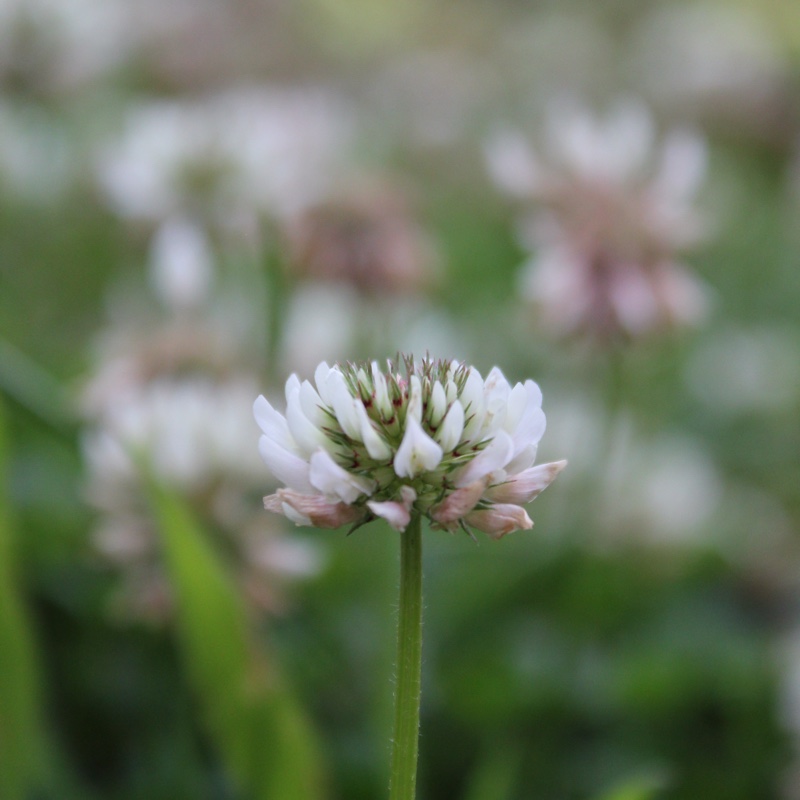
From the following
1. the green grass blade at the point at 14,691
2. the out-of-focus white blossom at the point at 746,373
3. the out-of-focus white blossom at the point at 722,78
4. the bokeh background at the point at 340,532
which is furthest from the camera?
the out-of-focus white blossom at the point at 722,78

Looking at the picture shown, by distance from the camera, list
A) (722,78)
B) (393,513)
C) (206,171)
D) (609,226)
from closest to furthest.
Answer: (393,513)
(609,226)
(206,171)
(722,78)

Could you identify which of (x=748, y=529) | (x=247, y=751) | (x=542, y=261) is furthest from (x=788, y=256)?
(x=247, y=751)

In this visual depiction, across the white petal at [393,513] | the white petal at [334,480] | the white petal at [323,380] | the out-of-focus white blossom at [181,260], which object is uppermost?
the out-of-focus white blossom at [181,260]

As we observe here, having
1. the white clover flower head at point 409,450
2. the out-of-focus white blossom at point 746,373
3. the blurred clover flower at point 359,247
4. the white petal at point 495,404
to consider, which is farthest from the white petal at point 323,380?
the out-of-focus white blossom at point 746,373

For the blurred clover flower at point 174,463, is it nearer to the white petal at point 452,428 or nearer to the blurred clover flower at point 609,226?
the blurred clover flower at point 609,226

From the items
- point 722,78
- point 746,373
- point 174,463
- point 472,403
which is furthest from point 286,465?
point 722,78

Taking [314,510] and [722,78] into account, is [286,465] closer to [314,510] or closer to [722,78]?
[314,510]
